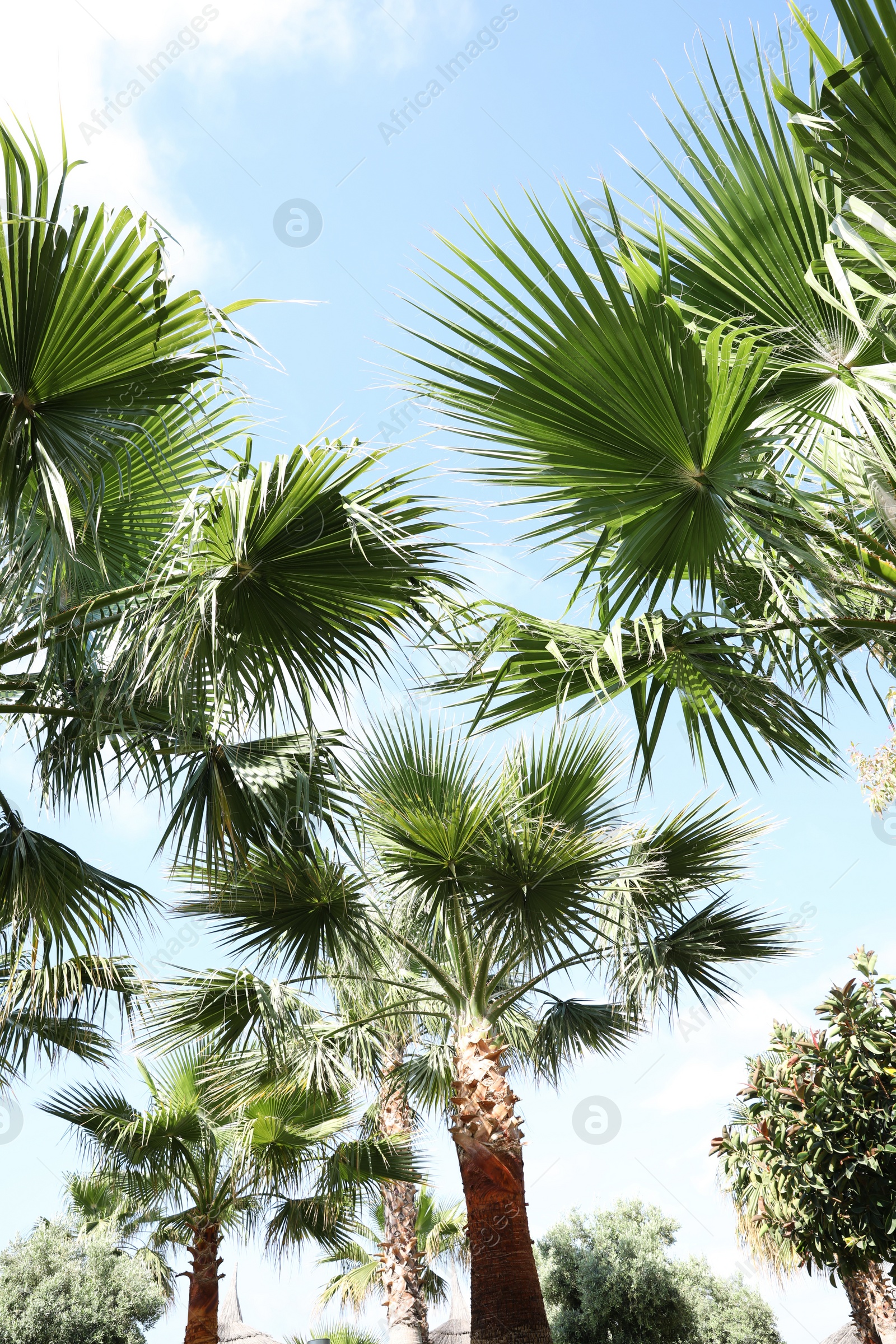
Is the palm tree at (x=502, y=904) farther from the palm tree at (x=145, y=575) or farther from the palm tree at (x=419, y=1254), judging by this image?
the palm tree at (x=419, y=1254)

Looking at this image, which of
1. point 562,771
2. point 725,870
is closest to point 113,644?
point 562,771

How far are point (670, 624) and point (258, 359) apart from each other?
1725mm

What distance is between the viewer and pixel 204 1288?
880 centimetres

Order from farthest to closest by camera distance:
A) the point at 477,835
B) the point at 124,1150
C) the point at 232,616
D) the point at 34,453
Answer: the point at 124,1150 → the point at 477,835 → the point at 232,616 → the point at 34,453

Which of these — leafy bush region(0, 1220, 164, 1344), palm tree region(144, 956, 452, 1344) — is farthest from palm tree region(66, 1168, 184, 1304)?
palm tree region(144, 956, 452, 1344)

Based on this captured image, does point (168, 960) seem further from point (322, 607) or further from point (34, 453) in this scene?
point (34, 453)

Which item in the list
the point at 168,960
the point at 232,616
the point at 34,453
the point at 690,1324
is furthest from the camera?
the point at 690,1324

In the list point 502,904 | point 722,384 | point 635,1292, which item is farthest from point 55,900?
point 635,1292

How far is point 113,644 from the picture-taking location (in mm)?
3322

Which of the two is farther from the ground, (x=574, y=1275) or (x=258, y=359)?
(x=258, y=359)

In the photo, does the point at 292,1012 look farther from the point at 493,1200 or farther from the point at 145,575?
the point at 145,575

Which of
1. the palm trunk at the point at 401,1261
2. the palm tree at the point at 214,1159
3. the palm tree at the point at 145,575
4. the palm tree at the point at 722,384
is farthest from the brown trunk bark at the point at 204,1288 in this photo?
the palm tree at the point at 722,384

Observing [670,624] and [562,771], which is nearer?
[670,624]

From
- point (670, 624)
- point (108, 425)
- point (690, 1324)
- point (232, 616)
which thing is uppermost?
point (108, 425)
